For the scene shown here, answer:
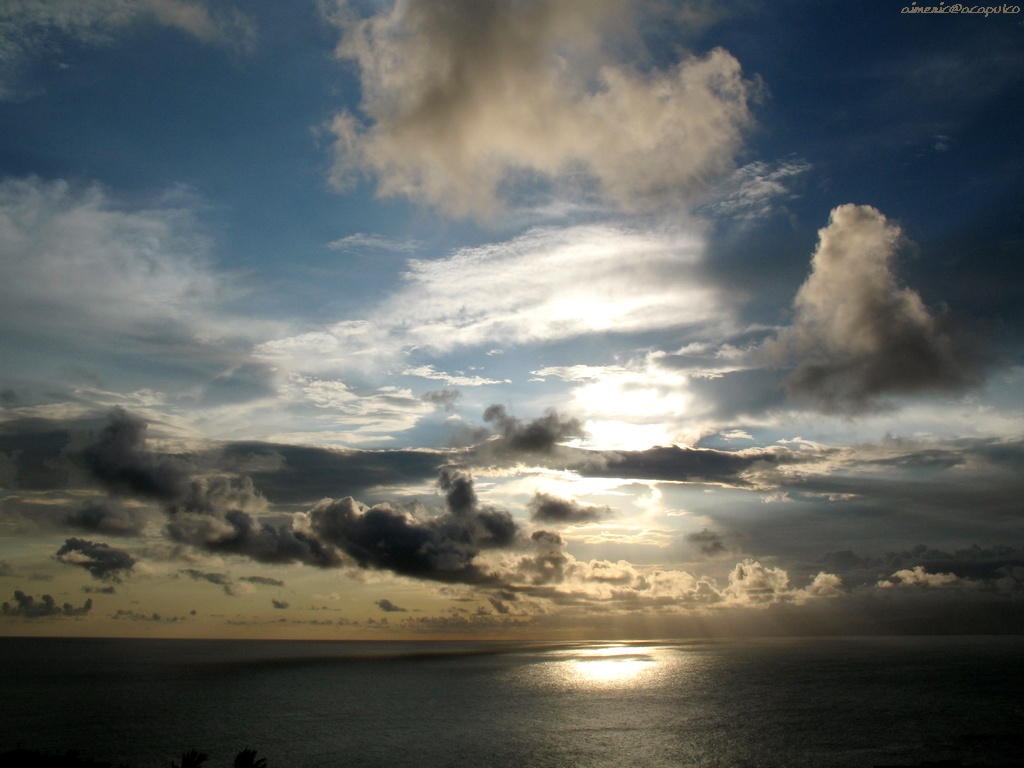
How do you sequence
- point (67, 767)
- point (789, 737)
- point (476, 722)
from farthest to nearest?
point (476, 722)
point (789, 737)
point (67, 767)

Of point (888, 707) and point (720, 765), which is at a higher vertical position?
point (720, 765)

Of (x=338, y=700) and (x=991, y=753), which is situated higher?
(x=991, y=753)

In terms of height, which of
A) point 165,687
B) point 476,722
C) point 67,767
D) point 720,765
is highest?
point 67,767

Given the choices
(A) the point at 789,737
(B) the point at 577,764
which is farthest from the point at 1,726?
(A) the point at 789,737

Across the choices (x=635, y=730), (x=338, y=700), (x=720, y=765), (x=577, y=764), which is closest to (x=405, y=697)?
(x=338, y=700)

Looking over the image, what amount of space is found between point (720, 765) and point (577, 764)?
19.2 metres

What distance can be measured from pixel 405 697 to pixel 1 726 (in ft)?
285

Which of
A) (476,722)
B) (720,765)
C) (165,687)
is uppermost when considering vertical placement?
(720,765)

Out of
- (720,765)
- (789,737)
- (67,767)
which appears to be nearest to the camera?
(67,767)

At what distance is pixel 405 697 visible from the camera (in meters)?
169

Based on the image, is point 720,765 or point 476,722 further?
point 476,722

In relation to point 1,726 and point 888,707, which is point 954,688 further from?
point 1,726

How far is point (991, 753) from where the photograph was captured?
8725cm

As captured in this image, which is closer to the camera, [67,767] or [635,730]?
[67,767]
